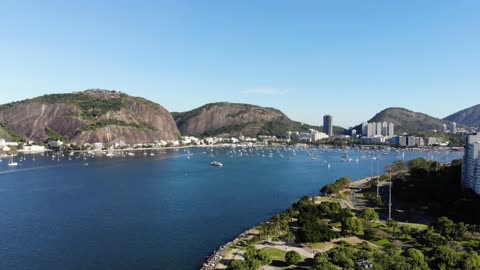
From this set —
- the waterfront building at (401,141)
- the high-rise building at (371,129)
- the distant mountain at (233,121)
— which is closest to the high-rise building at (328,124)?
the distant mountain at (233,121)

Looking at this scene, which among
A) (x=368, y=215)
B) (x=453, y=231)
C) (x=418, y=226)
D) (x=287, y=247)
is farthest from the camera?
(x=368, y=215)

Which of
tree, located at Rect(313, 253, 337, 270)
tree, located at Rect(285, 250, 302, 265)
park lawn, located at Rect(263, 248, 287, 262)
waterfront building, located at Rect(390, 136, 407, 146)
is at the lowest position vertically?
park lawn, located at Rect(263, 248, 287, 262)

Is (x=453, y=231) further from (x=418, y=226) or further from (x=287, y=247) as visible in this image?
(x=287, y=247)

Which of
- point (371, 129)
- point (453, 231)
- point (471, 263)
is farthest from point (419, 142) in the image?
point (471, 263)

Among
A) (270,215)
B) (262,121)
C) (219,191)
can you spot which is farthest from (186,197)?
(262,121)

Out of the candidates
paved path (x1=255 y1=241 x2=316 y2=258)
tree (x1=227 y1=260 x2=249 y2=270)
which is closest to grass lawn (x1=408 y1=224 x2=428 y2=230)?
paved path (x1=255 y1=241 x2=316 y2=258)

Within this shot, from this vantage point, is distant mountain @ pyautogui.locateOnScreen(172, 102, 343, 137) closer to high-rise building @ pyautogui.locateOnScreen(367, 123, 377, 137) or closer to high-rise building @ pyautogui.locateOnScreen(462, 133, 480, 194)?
high-rise building @ pyautogui.locateOnScreen(367, 123, 377, 137)

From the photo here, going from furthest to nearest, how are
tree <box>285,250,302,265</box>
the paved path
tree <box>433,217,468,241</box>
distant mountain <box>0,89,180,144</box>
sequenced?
distant mountain <box>0,89,180,144</box> → tree <box>433,217,468,241</box> → the paved path → tree <box>285,250,302,265</box>
